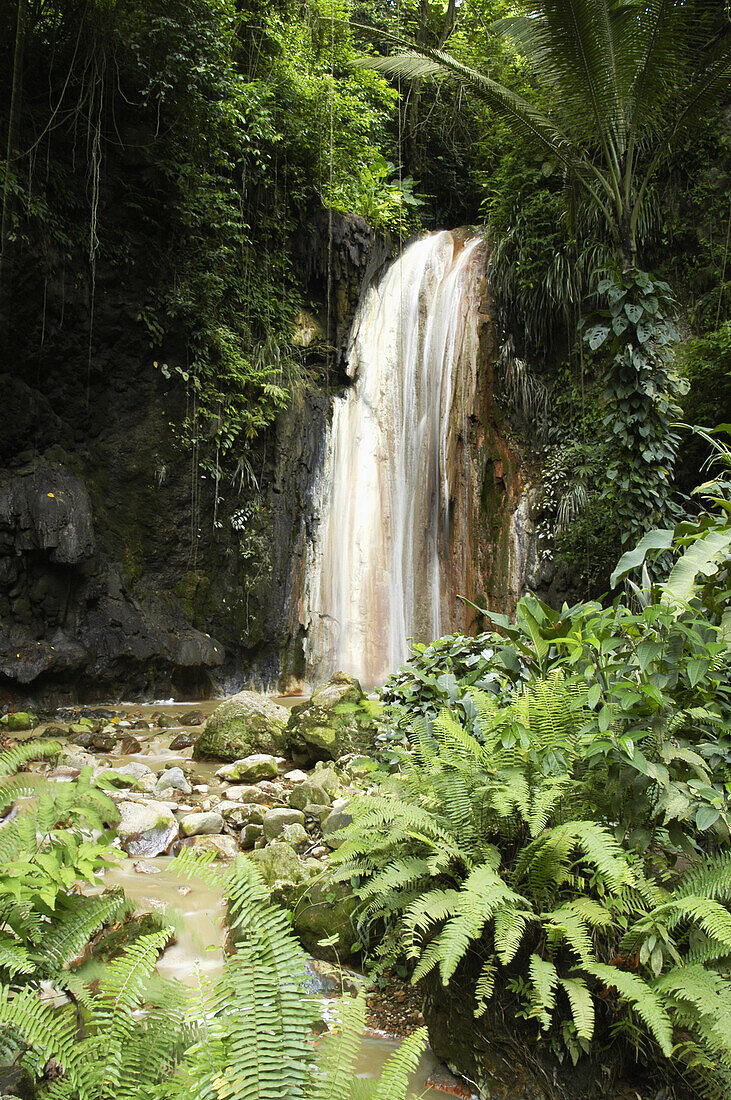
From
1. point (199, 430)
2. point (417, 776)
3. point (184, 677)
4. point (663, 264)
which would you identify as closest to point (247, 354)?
point (199, 430)

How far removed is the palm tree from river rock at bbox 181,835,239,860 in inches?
220

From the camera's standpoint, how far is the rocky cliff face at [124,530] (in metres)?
7.88

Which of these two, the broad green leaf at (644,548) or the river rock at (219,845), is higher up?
the broad green leaf at (644,548)

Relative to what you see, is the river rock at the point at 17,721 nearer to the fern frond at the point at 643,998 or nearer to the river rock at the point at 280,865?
the river rock at the point at 280,865

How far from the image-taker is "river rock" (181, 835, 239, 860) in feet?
12.8

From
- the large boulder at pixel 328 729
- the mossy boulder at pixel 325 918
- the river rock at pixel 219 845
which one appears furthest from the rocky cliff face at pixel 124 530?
the mossy boulder at pixel 325 918

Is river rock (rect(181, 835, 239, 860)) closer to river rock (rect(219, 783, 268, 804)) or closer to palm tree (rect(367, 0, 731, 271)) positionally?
river rock (rect(219, 783, 268, 804))

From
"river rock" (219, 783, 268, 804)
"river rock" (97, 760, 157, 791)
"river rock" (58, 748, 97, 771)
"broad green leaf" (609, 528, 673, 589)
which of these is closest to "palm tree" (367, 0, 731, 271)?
"broad green leaf" (609, 528, 673, 589)

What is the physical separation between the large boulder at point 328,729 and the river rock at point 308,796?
0.88m

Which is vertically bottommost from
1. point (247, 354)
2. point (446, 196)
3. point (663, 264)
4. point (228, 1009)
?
point (228, 1009)

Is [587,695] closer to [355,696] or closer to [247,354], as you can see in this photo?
[355,696]

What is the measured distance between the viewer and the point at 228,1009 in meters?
1.52

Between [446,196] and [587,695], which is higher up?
[446,196]

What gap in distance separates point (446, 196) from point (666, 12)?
10.8m
